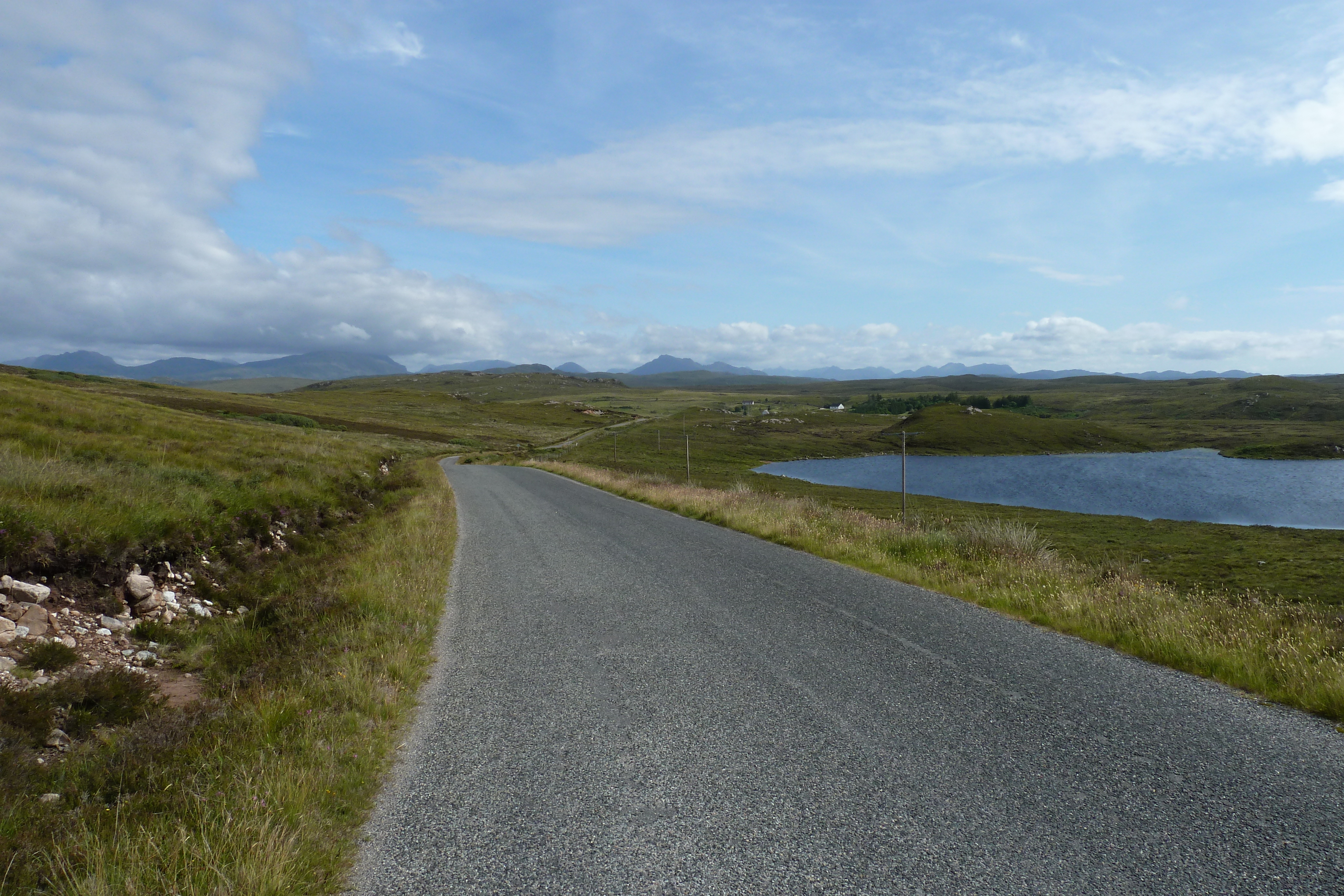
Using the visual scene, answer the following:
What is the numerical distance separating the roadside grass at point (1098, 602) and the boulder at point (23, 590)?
497 inches

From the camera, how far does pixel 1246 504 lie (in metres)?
60.6

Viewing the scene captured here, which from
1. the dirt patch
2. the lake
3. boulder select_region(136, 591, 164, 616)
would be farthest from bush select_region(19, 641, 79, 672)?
the lake

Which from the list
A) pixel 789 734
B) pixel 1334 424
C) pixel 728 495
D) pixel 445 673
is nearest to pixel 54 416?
pixel 445 673

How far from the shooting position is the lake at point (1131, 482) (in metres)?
58.5

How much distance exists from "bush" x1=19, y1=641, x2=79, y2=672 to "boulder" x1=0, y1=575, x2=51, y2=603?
900mm

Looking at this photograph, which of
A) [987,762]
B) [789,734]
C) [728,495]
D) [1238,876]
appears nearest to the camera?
[1238,876]

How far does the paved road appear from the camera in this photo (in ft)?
12.3

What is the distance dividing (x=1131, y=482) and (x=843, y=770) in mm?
93303

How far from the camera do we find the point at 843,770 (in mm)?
4836

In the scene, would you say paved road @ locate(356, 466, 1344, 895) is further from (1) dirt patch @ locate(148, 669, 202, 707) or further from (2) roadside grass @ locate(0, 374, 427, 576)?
(2) roadside grass @ locate(0, 374, 427, 576)

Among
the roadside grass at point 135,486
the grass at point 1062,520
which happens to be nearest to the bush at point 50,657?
the roadside grass at point 135,486

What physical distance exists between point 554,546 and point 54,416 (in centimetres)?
1611

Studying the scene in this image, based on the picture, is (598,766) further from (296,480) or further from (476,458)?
(476,458)

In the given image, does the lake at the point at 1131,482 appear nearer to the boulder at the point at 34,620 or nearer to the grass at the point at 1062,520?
the grass at the point at 1062,520
